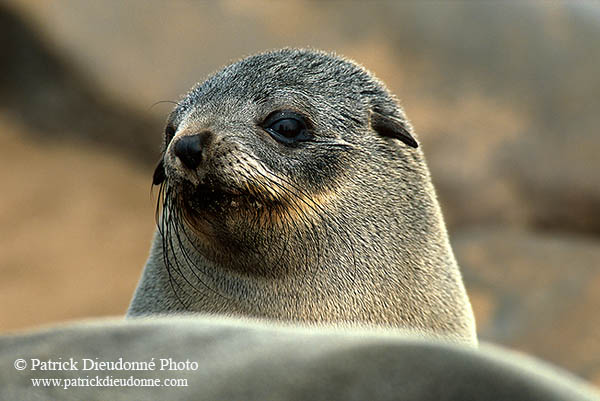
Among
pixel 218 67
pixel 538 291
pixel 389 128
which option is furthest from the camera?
pixel 218 67

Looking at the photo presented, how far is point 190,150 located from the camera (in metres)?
3.36

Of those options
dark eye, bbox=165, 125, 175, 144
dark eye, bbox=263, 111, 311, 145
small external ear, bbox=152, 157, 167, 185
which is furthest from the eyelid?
small external ear, bbox=152, 157, 167, 185

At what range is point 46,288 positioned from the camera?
9.05 metres

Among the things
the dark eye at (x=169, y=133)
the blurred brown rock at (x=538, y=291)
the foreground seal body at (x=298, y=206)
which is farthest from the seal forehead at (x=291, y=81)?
the blurred brown rock at (x=538, y=291)

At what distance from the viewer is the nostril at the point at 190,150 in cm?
336

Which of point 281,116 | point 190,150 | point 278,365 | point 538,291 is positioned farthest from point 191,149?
point 538,291

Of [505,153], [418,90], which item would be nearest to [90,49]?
[418,90]

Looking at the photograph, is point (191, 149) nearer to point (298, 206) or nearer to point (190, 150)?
point (190, 150)

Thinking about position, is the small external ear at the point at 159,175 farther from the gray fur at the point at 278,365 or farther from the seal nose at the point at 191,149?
the gray fur at the point at 278,365

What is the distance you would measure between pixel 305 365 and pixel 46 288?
8165 mm

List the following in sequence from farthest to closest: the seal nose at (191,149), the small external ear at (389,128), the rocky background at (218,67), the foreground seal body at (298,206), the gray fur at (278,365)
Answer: the rocky background at (218,67), the small external ear at (389,128), the foreground seal body at (298,206), the seal nose at (191,149), the gray fur at (278,365)

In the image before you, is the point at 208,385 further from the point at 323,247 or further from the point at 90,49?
the point at 90,49

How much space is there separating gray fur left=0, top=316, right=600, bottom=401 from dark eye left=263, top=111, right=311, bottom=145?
2056 millimetres

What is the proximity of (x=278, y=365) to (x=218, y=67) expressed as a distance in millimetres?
8295
